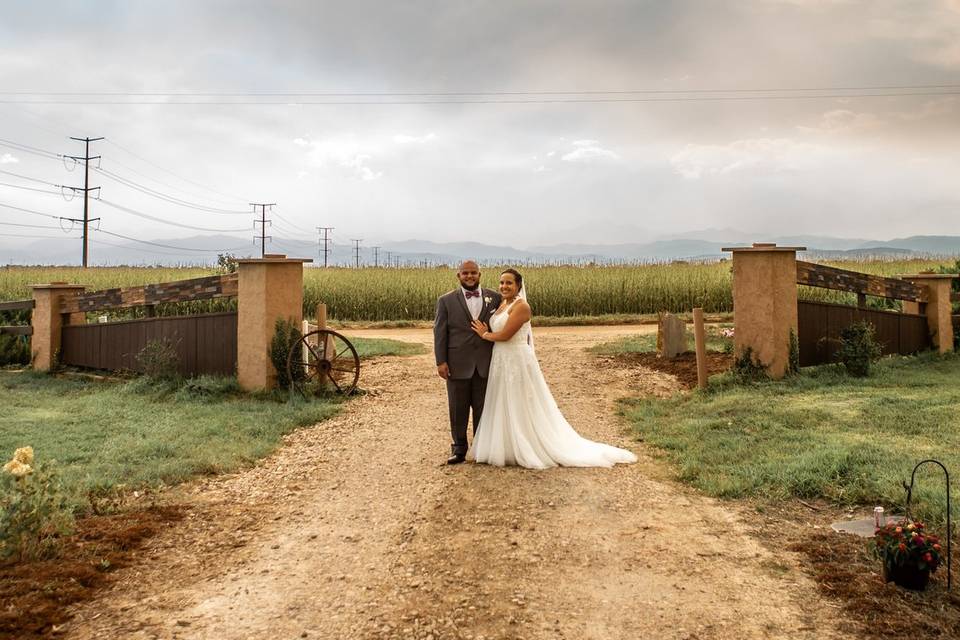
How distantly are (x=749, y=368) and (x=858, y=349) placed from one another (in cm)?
152

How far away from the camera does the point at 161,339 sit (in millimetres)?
11531

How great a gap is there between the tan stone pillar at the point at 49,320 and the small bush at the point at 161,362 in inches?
128

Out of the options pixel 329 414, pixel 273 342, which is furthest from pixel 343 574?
pixel 273 342

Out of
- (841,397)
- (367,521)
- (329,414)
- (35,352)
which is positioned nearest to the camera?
(367,521)

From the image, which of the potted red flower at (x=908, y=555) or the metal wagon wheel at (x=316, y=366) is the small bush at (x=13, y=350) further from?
the potted red flower at (x=908, y=555)

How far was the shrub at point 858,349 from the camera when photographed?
10148mm

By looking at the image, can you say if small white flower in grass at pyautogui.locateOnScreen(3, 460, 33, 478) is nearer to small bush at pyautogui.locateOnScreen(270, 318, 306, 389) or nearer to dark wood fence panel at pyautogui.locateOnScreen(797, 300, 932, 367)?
small bush at pyautogui.locateOnScreen(270, 318, 306, 389)

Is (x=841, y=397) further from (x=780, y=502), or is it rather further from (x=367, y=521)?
(x=367, y=521)

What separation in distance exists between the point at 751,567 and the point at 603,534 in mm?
948

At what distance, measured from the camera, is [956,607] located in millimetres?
3818

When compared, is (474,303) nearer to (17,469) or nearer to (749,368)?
(17,469)

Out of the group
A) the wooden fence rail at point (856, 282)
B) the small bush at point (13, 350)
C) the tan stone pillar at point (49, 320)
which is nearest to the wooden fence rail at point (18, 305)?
the tan stone pillar at point (49, 320)

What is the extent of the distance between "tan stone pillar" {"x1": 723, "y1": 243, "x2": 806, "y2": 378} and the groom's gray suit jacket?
449cm

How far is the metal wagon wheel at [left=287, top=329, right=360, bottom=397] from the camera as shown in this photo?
33.1ft
